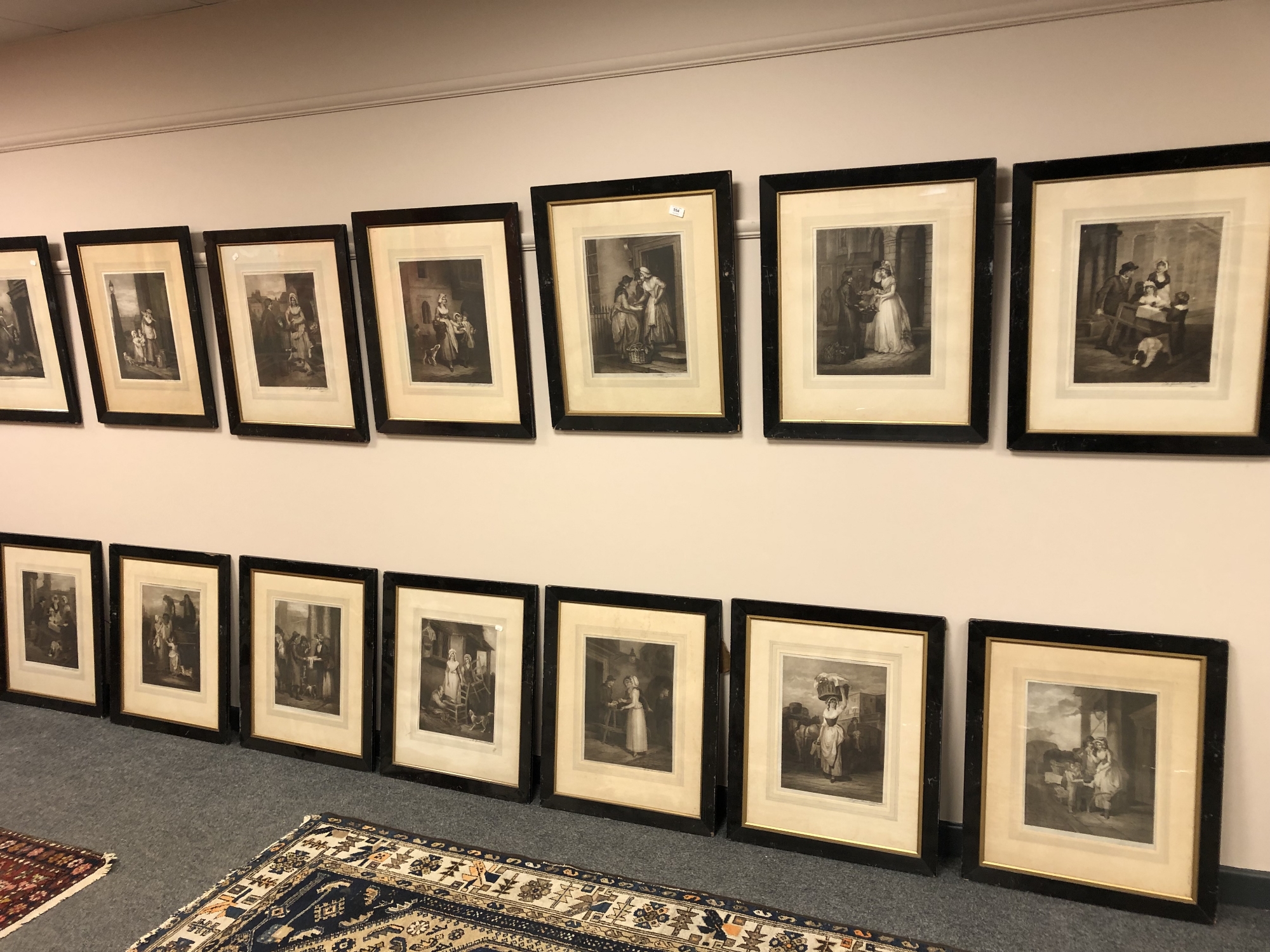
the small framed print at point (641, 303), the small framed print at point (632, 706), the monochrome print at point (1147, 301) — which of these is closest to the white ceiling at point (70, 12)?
the small framed print at point (641, 303)

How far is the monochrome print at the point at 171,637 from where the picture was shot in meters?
4.05

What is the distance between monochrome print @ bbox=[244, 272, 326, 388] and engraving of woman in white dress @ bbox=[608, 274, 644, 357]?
129 centimetres

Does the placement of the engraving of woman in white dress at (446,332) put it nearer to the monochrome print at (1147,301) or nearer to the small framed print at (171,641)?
the small framed print at (171,641)

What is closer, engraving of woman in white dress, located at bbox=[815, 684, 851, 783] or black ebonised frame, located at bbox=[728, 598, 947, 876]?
→ black ebonised frame, located at bbox=[728, 598, 947, 876]

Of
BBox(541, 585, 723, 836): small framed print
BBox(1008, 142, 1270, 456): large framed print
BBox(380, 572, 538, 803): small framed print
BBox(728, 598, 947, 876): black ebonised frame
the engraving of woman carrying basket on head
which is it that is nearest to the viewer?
BBox(1008, 142, 1270, 456): large framed print

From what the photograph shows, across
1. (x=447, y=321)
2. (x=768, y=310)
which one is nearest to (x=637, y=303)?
(x=768, y=310)

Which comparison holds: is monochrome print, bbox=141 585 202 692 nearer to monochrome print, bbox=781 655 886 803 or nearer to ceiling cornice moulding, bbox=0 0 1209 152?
ceiling cornice moulding, bbox=0 0 1209 152

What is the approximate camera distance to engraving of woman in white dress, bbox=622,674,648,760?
3.25 m

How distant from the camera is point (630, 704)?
3268mm

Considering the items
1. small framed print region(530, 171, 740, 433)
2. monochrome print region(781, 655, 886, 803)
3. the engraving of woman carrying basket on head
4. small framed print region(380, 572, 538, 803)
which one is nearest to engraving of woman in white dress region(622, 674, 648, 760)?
small framed print region(380, 572, 538, 803)

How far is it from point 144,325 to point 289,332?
0.79m

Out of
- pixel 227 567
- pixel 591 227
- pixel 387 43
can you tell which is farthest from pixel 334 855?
pixel 387 43

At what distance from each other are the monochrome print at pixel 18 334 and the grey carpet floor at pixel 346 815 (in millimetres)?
1698

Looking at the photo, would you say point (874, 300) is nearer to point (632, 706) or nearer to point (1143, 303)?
point (1143, 303)
